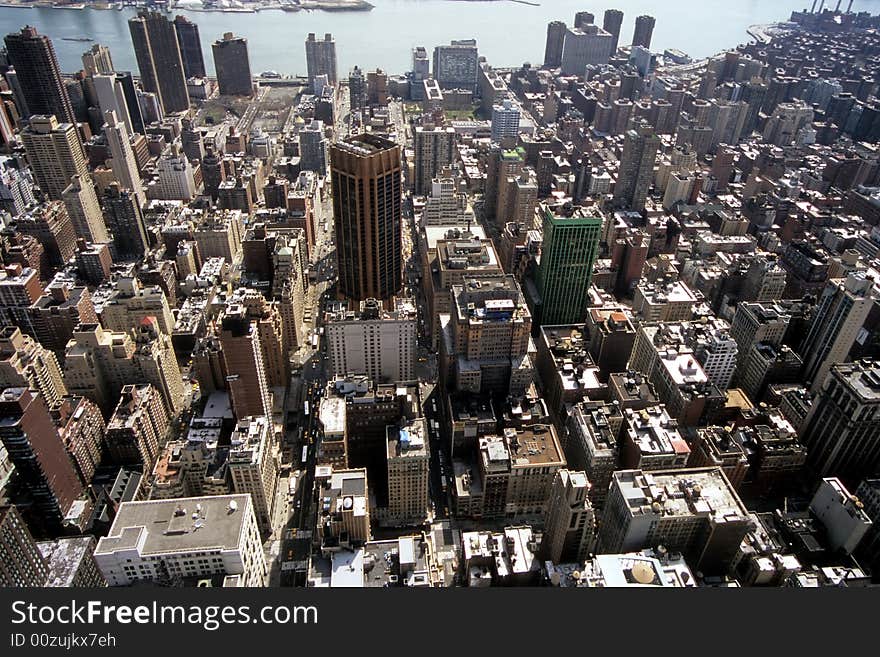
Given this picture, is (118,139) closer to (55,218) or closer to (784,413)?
(55,218)

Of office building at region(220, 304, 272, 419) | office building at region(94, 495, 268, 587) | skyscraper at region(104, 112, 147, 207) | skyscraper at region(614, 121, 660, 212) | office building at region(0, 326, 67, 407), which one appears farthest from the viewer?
skyscraper at region(614, 121, 660, 212)

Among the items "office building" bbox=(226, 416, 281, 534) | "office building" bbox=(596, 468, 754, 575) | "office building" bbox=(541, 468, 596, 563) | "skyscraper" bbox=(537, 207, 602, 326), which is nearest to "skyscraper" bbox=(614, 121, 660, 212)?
"skyscraper" bbox=(537, 207, 602, 326)

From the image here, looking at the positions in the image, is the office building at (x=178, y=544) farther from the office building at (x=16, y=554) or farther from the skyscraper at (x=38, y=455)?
the skyscraper at (x=38, y=455)

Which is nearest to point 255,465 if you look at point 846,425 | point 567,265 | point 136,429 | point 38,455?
point 136,429

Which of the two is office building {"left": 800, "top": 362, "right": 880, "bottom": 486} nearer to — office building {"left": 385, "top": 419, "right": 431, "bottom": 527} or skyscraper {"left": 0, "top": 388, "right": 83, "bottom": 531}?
office building {"left": 385, "top": 419, "right": 431, "bottom": 527}

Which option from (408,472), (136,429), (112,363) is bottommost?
(136,429)

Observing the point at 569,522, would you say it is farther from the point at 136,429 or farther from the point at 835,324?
the point at 835,324

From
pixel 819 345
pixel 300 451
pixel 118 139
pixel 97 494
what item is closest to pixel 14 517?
pixel 97 494
